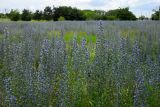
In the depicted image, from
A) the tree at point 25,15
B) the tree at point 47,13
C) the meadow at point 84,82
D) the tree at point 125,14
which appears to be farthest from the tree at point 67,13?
the meadow at point 84,82

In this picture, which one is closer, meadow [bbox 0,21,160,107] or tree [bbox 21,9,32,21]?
meadow [bbox 0,21,160,107]

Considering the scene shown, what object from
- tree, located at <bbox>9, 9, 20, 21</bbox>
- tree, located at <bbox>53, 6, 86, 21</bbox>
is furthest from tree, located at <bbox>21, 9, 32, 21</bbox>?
tree, located at <bbox>53, 6, 86, 21</bbox>

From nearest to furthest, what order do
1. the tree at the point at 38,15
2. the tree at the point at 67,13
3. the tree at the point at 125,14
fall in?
1. the tree at the point at 125,14
2. the tree at the point at 38,15
3. the tree at the point at 67,13

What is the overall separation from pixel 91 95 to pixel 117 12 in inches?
1634

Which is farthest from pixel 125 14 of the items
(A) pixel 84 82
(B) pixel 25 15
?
(A) pixel 84 82

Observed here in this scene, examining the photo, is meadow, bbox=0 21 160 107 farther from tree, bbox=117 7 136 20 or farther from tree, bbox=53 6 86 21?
tree, bbox=53 6 86 21

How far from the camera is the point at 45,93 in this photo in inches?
151

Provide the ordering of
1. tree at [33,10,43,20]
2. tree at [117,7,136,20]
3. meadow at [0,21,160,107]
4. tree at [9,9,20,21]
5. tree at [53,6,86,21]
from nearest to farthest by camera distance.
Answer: meadow at [0,21,160,107] < tree at [117,7,136,20] < tree at [9,9,20,21] < tree at [33,10,43,20] < tree at [53,6,86,21]

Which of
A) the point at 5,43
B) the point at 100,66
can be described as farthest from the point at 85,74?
the point at 5,43

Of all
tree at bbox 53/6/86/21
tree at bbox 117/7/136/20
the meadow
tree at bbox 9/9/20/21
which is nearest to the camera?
the meadow

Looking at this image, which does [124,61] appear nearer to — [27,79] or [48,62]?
[48,62]

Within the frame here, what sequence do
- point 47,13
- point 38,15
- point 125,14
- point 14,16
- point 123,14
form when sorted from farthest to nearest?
point 38,15, point 14,16, point 47,13, point 123,14, point 125,14

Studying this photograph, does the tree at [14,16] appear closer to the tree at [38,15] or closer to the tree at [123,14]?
the tree at [38,15]

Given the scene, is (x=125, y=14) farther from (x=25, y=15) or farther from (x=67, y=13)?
(x=25, y=15)
